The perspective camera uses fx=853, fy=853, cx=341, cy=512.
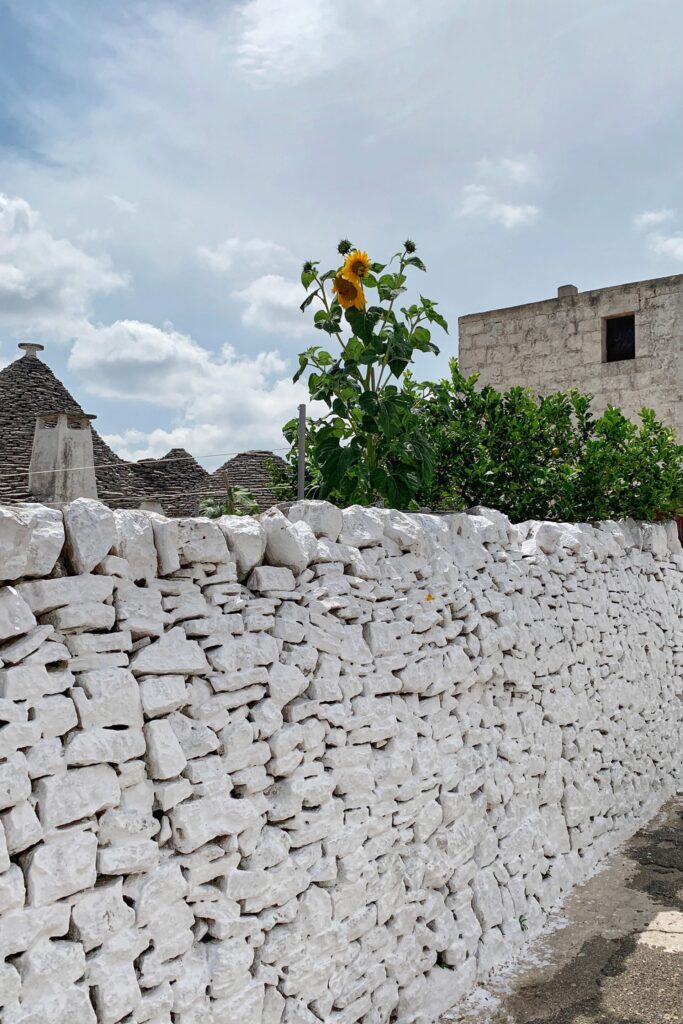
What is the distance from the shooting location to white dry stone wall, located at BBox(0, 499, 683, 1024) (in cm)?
237

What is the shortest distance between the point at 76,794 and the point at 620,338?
32.1 ft

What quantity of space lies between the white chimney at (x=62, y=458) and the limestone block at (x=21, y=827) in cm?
407

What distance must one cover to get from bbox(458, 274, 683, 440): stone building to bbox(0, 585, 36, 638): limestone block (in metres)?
9.33

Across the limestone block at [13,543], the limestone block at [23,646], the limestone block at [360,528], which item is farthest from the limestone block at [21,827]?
the limestone block at [360,528]

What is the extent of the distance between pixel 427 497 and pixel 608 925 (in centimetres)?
302

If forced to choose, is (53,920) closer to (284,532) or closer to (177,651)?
(177,651)

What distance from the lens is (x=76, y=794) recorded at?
2.40 metres

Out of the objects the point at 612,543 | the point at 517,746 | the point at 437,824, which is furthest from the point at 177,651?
the point at 612,543

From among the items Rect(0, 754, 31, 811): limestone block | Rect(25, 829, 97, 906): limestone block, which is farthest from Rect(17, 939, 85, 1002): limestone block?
Rect(0, 754, 31, 811): limestone block

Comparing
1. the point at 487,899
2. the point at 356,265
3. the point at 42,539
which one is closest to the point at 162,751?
the point at 42,539

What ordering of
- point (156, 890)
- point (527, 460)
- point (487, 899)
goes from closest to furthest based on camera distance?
point (156, 890) → point (487, 899) → point (527, 460)

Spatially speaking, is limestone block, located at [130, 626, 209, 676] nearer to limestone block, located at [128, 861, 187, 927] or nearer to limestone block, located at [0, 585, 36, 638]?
limestone block, located at [0, 585, 36, 638]

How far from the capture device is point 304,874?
3.13m

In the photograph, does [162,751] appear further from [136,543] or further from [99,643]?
[136,543]
